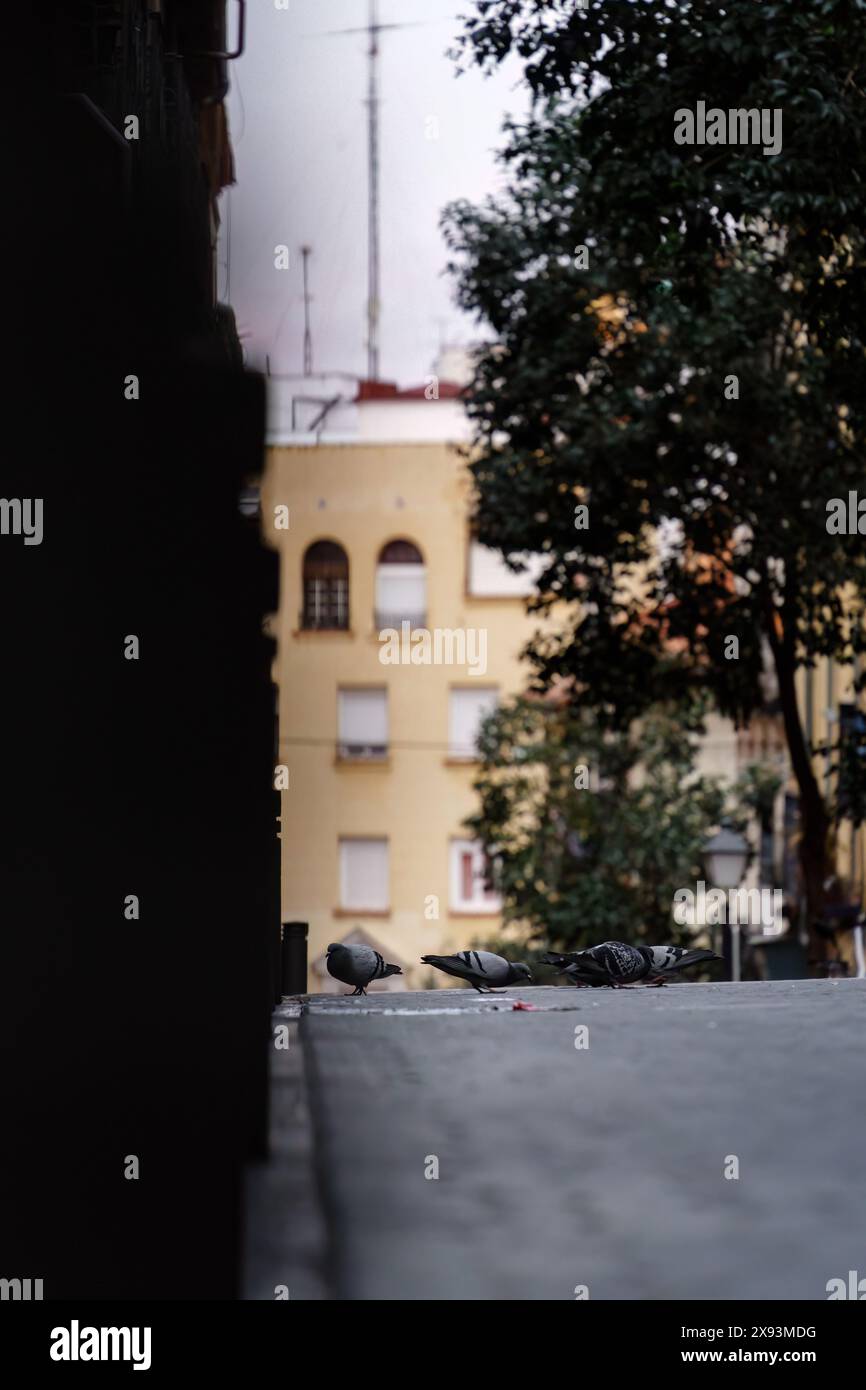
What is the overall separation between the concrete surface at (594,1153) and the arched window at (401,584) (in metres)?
31.7

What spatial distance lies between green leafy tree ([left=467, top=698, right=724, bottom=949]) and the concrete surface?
58.5 ft

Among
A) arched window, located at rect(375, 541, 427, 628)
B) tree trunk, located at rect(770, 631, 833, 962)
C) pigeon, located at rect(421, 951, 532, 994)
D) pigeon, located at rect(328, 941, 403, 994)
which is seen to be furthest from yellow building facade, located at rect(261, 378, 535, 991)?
pigeon, located at rect(328, 941, 403, 994)

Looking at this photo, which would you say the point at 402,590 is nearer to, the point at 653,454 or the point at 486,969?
the point at 653,454

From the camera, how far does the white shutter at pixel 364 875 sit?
3922 cm

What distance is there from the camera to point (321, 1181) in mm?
5098

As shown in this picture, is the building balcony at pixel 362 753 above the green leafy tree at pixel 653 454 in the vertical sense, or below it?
below

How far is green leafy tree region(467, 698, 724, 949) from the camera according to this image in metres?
26.1

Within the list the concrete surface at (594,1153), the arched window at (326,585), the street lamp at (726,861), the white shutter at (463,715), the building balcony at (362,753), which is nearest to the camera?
the concrete surface at (594,1153)

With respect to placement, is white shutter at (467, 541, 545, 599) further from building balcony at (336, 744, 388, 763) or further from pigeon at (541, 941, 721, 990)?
pigeon at (541, 941, 721, 990)

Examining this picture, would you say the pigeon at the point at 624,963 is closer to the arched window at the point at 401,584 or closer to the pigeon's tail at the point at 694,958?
the pigeon's tail at the point at 694,958

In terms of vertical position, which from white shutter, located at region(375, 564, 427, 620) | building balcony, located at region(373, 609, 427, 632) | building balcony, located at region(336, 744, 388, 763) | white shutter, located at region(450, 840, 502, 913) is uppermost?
white shutter, located at region(375, 564, 427, 620)

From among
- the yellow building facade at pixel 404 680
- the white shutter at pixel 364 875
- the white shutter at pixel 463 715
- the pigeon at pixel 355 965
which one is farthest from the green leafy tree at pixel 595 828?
the pigeon at pixel 355 965

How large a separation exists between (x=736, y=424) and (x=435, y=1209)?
1380cm
